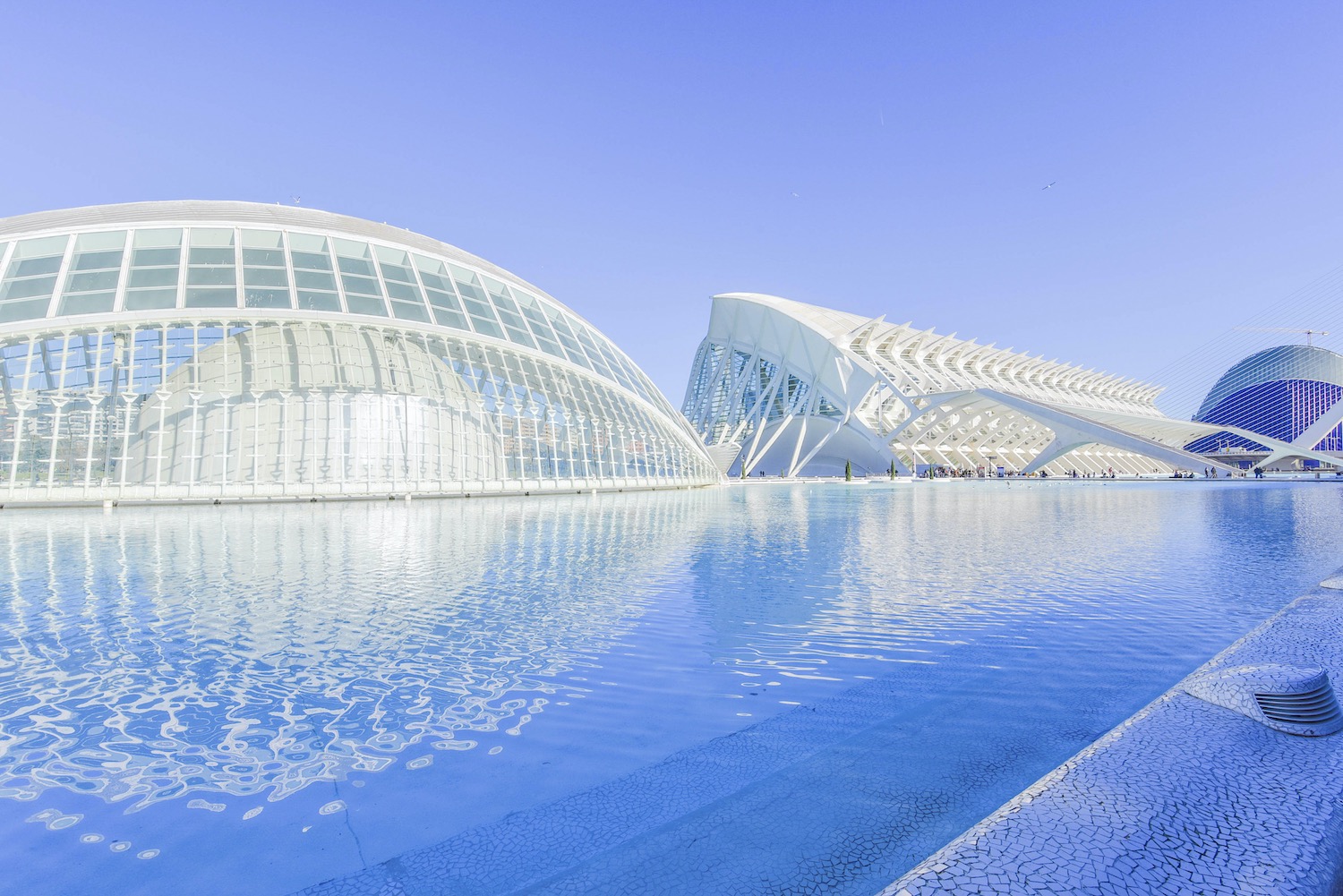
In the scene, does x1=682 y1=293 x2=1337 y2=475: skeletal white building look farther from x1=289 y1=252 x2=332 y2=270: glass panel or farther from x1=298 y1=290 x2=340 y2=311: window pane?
x1=298 y1=290 x2=340 y2=311: window pane

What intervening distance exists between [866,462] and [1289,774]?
55.4m

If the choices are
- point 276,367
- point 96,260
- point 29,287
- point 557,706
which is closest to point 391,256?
point 276,367

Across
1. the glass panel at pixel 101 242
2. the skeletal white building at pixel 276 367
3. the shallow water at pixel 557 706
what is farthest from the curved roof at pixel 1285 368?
the glass panel at pixel 101 242

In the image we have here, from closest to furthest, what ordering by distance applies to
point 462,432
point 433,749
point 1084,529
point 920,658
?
point 433,749 → point 920,658 → point 1084,529 → point 462,432

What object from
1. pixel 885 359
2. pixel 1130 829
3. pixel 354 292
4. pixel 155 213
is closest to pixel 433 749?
pixel 1130 829

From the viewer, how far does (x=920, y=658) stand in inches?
207

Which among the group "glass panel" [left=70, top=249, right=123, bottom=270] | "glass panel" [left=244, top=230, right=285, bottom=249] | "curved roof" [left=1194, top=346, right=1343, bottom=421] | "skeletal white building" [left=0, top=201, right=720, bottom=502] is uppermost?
"curved roof" [left=1194, top=346, right=1343, bottom=421]

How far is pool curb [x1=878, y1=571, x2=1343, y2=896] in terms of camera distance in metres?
1.86

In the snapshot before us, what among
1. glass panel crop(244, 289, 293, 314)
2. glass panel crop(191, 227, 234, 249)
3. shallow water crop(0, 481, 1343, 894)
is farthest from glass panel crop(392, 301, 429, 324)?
shallow water crop(0, 481, 1343, 894)

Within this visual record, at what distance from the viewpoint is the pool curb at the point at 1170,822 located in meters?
1.86

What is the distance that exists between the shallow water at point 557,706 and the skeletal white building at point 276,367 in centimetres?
1430

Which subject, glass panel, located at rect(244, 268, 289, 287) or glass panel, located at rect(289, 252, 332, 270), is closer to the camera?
glass panel, located at rect(244, 268, 289, 287)

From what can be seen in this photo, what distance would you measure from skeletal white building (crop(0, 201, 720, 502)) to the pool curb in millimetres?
23375

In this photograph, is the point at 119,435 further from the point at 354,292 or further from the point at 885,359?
the point at 885,359
